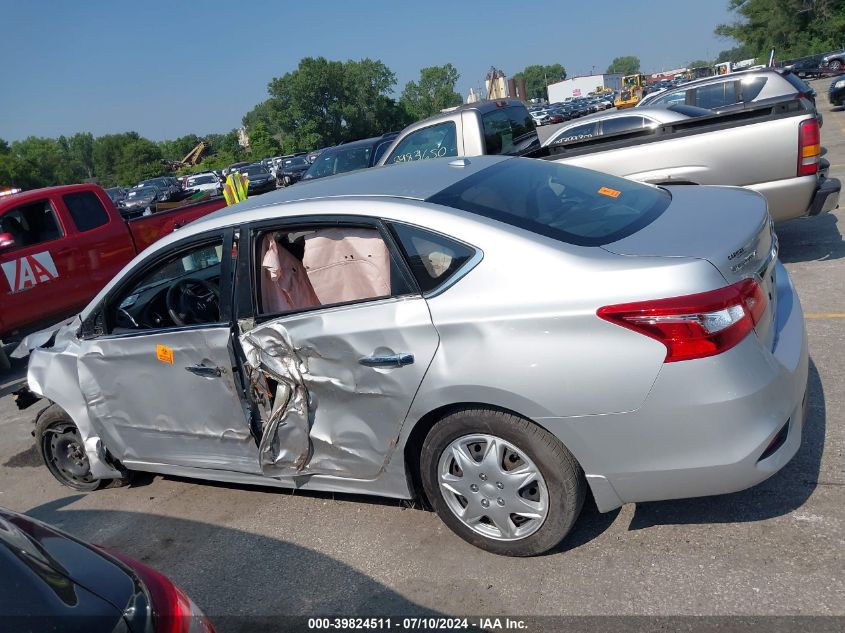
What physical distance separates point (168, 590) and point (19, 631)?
44cm

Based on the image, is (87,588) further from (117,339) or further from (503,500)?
(117,339)

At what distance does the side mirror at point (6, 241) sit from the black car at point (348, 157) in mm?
5350

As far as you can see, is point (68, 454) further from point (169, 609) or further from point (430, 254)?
point (169, 609)

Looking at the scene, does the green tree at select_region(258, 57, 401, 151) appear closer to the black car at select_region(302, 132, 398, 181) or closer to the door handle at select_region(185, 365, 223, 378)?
the black car at select_region(302, 132, 398, 181)

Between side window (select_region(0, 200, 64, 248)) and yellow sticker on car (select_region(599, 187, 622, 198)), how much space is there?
7547 millimetres

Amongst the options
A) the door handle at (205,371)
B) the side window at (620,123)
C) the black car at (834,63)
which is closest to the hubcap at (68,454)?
the door handle at (205,371)

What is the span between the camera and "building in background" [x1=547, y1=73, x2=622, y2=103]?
340 feet

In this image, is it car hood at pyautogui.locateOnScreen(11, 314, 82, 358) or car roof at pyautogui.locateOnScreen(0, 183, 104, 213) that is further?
car roof at pyautogui.locateOnScreen(0, 183, 104, 213)

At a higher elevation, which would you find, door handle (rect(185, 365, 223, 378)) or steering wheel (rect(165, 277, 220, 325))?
steering wheel (rect(165, 277, 220, 325))

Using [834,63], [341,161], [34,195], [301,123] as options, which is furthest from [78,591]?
[301,123]

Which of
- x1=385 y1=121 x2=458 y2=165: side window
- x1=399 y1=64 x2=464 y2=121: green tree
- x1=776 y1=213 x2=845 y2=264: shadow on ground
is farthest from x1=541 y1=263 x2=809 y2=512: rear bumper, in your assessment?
x1=399 y1=64 x2=464 y2=121: green tree

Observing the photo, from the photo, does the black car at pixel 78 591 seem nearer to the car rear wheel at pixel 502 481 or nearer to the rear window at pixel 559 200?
the car rear wheel at pixel 502 481

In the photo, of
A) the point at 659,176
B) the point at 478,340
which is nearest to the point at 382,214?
the point at 478,340

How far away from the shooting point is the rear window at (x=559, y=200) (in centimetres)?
317
